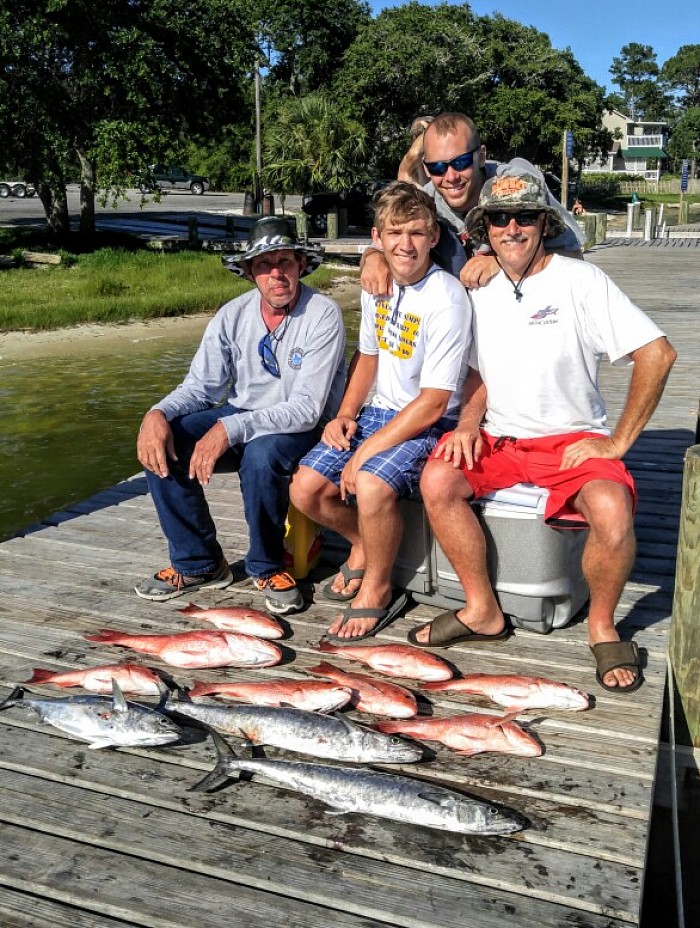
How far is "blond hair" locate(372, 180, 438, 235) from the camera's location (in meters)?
3.95

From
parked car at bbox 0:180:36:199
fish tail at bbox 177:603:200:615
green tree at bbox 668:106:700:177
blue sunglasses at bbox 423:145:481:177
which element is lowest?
fish tail at bbox 177:603:200:615

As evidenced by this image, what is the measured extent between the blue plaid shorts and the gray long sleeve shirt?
0.69 ft

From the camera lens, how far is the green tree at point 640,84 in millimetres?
129750

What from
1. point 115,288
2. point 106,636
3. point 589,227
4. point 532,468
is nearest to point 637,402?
point 532,468

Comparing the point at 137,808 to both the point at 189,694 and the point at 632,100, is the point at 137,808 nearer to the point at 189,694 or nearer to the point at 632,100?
the point at 189,694

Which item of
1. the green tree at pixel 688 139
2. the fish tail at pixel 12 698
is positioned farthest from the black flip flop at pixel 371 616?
the green tree at pixel 688 139

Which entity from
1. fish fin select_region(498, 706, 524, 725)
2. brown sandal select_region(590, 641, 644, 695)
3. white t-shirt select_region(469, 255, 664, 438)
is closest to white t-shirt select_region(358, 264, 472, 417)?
white t-shirt select_region(469, 255, 664, 438)

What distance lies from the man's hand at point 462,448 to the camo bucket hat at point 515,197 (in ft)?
2.92

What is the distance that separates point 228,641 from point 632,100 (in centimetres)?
14495

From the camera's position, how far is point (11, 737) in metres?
3.40

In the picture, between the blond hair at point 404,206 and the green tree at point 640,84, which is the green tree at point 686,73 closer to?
the green tree at point 640,84

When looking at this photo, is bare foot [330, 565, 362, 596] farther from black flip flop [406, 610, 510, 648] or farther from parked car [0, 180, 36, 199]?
parked car [0, 180, 36, 199]

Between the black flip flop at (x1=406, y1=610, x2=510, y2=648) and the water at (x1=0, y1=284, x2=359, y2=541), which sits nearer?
the black flip flop at (x1=406, y1=610, x2=510, y2=648)

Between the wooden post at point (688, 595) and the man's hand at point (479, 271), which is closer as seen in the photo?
the wooden post at point (688, 595)
